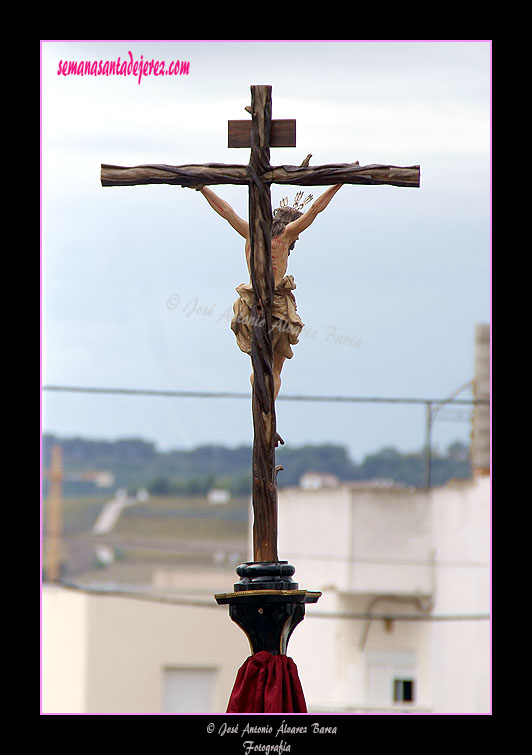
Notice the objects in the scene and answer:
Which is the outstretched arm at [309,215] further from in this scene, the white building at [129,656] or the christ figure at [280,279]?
the white building at [129,656]

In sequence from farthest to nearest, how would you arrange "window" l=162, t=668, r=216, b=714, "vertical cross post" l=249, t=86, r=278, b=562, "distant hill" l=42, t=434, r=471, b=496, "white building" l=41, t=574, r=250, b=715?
"distant hill" l=42, t=434, r=471, b=496 < "window" l=162, t=668, r=216, b=714 < "white building" l=41, t=574, r=250, b=715 < "vertical cross post" l=249, t=86, r=278, b=562

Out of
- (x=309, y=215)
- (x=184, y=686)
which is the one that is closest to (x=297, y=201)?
(x=309, y=215)

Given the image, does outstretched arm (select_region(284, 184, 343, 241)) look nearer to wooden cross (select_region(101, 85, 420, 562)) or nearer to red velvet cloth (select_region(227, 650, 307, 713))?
wooden cross (select_region(101, 85, 420, 562))

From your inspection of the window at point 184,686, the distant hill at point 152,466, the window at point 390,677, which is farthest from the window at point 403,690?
the distant hill at point 152,466

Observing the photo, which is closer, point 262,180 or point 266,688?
point 266,688

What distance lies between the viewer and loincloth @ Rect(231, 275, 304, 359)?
7.94 m

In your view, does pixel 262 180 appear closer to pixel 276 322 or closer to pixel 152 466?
pixel 276 322

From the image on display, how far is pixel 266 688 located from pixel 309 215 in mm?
2112

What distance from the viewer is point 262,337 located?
7.81 meters

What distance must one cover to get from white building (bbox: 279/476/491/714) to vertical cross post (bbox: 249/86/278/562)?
13257 mm

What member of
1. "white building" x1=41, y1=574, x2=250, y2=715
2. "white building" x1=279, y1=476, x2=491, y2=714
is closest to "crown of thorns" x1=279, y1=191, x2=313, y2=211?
"white building" x1=279, y1=476, x2=491, y2=714

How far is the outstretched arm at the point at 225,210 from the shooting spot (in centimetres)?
805

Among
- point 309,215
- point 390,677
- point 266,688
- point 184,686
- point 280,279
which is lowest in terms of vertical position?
point 184,686

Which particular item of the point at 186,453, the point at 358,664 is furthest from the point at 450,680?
the point at 186,453
